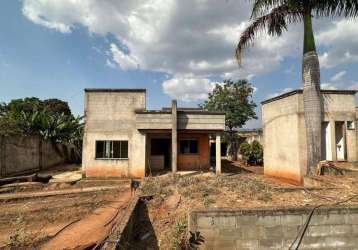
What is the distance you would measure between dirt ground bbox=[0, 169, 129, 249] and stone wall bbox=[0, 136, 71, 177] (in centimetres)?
326

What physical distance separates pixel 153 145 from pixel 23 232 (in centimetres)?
1103

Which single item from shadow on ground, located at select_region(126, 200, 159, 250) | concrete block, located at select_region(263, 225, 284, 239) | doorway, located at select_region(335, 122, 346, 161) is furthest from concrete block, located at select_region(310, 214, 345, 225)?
doorway, located at select_region(335, 122, 346, 161)

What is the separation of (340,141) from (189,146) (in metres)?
8.80

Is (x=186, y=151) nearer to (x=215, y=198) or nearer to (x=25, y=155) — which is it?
(x=215, y=198)

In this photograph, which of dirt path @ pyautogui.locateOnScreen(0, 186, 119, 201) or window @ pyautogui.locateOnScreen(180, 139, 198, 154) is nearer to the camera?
dirt path @ pyautogui.locateOnScreen(0, 186, 119, 201)

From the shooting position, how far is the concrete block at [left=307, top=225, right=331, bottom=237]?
673 centimetres

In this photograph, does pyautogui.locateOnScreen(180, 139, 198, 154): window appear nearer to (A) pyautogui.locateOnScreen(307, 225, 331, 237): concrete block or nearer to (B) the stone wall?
(B) the stone wall

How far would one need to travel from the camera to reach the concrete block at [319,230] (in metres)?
6.73

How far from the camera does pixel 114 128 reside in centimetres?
1509

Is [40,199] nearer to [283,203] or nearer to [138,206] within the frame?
[138,206]

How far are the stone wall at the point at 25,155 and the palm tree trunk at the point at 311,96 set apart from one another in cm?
1557

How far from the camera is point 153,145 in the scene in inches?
693

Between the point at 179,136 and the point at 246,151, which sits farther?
the point at 246,151

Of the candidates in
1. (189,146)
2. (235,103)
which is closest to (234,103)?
(235,103)
